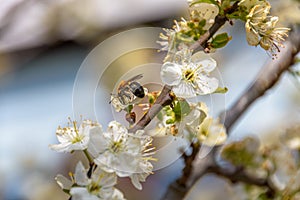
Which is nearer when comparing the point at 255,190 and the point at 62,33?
the point at 255,190

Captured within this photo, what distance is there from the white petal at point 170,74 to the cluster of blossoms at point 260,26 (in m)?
0.10

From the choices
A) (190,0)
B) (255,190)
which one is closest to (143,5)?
(255,190)

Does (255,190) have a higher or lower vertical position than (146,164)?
lower

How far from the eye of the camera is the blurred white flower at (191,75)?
64 centimetres

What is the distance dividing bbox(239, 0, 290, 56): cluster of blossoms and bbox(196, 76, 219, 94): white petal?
71 millimetres

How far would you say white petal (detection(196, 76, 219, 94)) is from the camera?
66cm

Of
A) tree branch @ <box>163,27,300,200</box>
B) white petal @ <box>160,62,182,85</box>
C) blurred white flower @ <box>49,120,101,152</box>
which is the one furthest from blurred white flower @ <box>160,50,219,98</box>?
tree branch @ <box>163,27,300,200</box>

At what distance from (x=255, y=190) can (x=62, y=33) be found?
1.07 m

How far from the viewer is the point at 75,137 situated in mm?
680

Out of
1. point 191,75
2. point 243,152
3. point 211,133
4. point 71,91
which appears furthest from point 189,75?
point 71,91

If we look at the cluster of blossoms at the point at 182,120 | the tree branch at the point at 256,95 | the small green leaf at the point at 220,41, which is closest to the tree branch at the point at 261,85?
the tree branch at the point at 256,95

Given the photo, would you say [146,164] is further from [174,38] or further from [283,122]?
[283,122]

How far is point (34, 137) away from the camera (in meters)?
2.11

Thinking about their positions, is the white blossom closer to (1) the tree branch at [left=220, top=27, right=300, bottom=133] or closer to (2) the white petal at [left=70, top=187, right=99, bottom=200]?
(1) the tree branch at [left=220, top=27, right=300, bottom=133]
